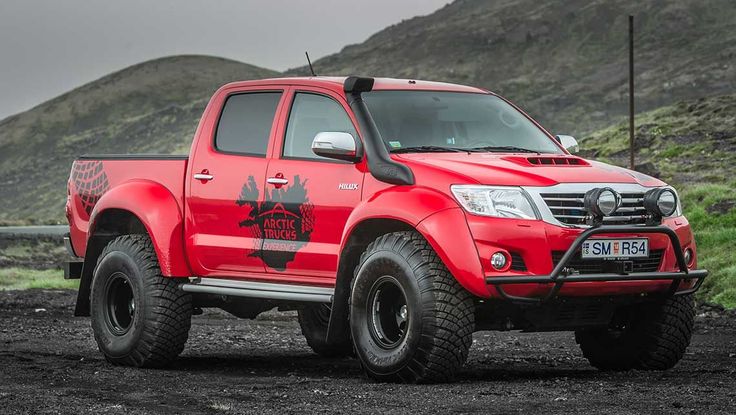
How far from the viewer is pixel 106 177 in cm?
1112

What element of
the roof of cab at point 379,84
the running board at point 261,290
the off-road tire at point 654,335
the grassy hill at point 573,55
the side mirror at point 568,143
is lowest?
the off-road tire at point 654,335

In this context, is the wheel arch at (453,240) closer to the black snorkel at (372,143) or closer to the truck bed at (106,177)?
the black snorkel at (372,143)

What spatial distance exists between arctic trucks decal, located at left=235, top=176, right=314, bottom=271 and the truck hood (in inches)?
33.8

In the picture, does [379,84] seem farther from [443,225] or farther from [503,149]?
[443,225]

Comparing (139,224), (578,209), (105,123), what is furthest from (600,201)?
(105,123)

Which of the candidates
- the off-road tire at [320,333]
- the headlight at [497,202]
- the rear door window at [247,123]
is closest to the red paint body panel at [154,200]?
the rear door window at [247,123]

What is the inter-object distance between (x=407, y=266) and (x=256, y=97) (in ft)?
7.87

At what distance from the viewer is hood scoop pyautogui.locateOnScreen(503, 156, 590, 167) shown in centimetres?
883

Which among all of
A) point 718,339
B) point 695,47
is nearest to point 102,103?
point 695,47

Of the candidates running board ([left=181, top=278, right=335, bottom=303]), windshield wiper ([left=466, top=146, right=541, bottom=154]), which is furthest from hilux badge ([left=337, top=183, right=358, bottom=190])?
windshield wiper ([left=466, top=146, right=541, bottom=154])

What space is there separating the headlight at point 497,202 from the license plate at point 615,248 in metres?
0.41

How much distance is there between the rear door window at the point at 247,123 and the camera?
9.95 m

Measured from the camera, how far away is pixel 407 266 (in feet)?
27.6

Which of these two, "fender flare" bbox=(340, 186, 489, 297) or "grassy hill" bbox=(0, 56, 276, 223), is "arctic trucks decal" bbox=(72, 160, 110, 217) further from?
"grassy hill" bbox=(0, 56, 276, 223)
